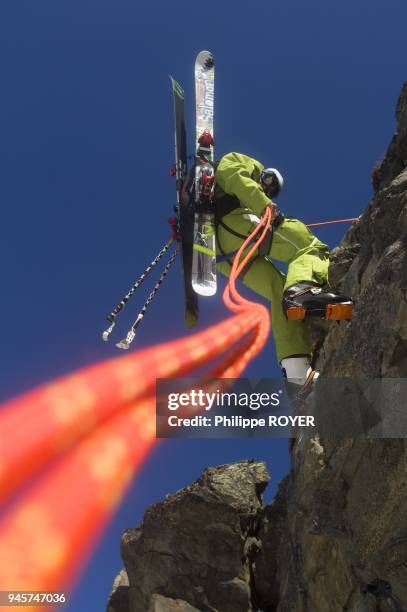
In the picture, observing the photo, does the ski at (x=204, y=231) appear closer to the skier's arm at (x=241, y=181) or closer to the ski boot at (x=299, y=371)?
the skier's arm at (x=241, y=181)

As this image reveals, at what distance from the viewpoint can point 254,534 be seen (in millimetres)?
13172

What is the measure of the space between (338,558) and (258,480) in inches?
262

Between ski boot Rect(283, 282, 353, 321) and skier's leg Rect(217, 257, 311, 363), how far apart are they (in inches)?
43.5

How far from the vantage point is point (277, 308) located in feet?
26.5

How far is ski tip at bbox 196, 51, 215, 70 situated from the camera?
1236cm

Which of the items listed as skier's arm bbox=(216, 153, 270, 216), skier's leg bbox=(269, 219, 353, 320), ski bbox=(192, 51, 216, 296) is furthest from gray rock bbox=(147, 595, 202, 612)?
skier's arm bbox=(216, 153, 270, 216)

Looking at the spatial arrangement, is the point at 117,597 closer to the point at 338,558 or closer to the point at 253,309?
the point at 338,558

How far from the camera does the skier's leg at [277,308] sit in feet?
25.0

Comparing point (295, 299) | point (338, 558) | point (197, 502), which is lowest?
point (338, 558)

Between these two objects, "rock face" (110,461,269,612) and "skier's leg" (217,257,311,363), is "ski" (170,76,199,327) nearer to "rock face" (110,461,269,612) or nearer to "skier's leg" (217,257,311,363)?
"skier's leg" (217,257,311,363)

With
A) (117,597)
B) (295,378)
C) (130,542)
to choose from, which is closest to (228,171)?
(295,378)

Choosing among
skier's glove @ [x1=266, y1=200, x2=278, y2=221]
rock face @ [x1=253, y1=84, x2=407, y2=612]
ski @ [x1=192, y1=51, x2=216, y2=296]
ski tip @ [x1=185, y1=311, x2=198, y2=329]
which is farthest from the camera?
ski tip @ [x1=185, y1=311, x2=198, y2=329]

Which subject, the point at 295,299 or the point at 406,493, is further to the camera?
the point at 295,299

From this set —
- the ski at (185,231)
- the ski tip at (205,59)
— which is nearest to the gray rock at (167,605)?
the ski at (185,231)
